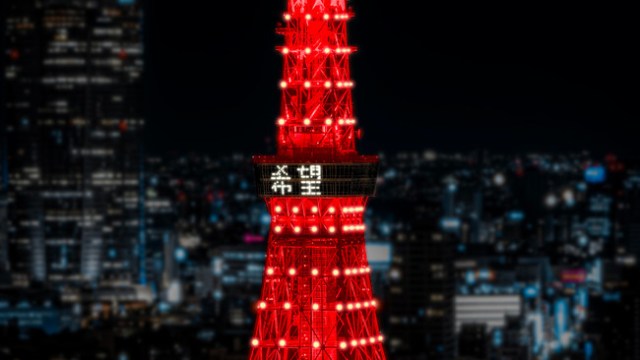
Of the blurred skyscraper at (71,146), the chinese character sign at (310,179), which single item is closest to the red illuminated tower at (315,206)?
the chinese character sign at (310,179)

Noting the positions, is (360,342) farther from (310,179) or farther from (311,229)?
(310,179)

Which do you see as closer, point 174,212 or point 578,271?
point 578,271

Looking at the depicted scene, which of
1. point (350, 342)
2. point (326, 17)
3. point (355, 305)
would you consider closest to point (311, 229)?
point (355, 305)

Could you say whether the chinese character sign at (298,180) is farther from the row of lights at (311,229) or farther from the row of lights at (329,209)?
the row of lights at (311,229)

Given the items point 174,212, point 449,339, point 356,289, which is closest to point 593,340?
point 449,339

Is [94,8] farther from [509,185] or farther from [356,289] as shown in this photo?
[356,289]
